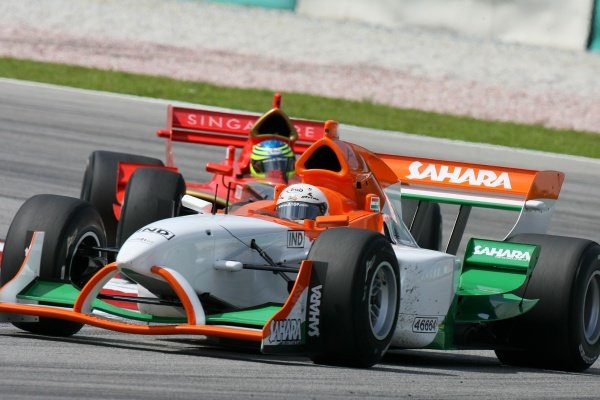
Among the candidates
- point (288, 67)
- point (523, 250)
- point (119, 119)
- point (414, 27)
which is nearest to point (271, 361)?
point (523, 250)

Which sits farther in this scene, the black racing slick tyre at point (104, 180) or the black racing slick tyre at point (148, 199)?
the black racing slick tyre at point (104, 180)

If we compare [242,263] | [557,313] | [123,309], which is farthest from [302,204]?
[557,313]

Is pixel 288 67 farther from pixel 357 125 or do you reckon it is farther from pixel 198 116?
pixel 198 116

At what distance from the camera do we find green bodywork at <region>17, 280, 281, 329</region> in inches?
284

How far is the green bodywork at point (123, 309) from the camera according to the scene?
23.6ft

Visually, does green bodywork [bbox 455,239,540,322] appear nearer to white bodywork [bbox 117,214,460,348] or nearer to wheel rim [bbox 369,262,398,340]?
white bodywork [bbox 117,214,460,348]

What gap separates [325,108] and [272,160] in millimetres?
8994

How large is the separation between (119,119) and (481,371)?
12.0m

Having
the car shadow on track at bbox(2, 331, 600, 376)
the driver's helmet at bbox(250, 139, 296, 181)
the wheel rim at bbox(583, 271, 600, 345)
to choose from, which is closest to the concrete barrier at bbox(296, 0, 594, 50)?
the driver's helmet at bbox(250, 139, 296, 181)

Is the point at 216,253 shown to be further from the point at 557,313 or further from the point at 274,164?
the point at 274,164

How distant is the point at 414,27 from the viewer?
2669cm

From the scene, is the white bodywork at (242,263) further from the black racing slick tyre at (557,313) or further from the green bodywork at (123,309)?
the black racing slick tyre at (557,313)

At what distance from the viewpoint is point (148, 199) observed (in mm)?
10180

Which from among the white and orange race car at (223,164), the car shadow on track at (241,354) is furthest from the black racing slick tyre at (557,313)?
the white and orange race car at (223,164)
